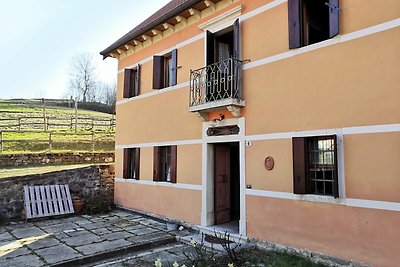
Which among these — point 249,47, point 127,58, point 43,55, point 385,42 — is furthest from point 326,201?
point 43,55

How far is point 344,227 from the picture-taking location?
5738mm

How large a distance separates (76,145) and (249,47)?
14693mm

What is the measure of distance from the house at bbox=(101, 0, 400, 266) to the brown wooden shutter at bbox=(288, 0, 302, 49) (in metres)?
0.02

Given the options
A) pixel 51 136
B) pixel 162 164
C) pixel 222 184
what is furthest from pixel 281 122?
pixel 51 136

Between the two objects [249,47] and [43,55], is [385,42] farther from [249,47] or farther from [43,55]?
[43,55]

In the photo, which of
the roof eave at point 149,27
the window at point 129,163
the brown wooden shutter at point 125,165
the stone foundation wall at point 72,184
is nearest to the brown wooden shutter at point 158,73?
the roof eave at point 149,27

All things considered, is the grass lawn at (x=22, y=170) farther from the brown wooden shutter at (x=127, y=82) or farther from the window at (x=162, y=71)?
the window at (x=162, y=71)

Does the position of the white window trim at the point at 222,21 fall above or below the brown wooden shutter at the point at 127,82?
above

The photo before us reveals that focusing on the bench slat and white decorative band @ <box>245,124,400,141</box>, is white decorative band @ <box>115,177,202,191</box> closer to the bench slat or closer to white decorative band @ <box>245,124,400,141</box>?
white decorative band @ <box>245,124,400,141</box>

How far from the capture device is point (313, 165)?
642 cm

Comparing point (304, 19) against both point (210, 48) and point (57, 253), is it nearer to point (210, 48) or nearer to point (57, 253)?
point (210, 48)

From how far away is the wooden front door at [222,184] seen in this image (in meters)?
8.90

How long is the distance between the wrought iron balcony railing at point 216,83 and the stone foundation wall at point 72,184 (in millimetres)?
5976

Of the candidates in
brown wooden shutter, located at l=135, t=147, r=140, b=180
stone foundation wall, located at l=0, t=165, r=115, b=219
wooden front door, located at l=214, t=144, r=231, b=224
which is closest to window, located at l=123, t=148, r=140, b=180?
brown wooden shutter, located at l=135, t=147, r=140, b=180
